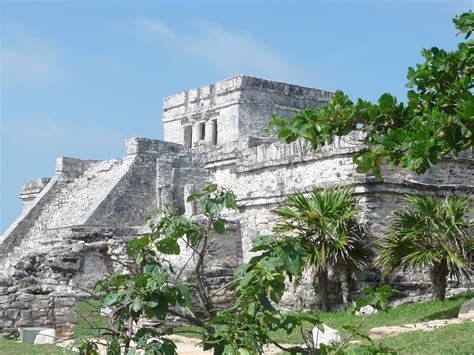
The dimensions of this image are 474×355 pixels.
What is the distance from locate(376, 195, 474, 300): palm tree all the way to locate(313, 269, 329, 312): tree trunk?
925mm

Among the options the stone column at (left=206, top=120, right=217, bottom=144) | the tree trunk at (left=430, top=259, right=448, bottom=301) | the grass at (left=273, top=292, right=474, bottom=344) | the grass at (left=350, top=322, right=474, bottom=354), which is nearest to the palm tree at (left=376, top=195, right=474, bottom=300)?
the tree trunk at (left=430, top=259, right=448, bottom=301)

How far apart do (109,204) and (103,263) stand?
22.4ft

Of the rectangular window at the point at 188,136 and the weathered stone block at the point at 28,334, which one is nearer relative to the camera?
the weathered stone block at the point at 28,334

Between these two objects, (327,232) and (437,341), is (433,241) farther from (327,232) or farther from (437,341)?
(437,341)

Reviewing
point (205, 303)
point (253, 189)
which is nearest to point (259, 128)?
point (253, 189)

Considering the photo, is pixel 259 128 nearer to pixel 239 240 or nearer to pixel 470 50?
pixel 239 240

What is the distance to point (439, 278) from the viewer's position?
1069cm

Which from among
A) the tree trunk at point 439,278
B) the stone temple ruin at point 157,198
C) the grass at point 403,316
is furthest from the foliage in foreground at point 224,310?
the tree trunk at point 439,278

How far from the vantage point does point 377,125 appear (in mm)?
5863

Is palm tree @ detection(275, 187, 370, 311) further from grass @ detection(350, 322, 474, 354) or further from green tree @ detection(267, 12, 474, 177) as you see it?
green tree @ detection(267, 12, 474, 177)

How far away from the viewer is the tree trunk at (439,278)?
10608 millimetres

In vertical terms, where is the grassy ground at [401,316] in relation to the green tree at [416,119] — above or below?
below

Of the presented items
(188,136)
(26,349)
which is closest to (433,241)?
(26,349)

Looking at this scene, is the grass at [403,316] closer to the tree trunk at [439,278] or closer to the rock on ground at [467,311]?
the tree trunk at [439,278]
